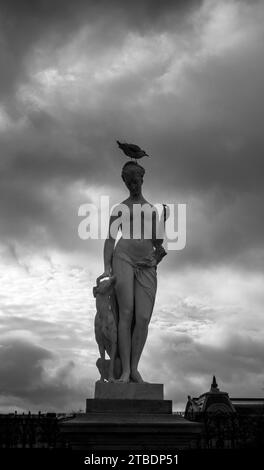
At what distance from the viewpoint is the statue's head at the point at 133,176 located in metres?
12.7

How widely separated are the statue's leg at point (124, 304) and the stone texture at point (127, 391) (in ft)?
1.12

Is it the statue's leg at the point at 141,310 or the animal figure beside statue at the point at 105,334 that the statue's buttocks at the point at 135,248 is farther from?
the animal figure beside statue at the point at 105,334

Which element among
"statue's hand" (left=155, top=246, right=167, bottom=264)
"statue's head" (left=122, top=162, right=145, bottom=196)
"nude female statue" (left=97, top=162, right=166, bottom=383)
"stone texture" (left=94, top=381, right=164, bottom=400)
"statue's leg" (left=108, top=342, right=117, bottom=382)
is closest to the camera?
"stone texture" (left=94, top=381, right=164, bottom=400)

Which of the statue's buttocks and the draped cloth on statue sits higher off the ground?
the statue's buttocks

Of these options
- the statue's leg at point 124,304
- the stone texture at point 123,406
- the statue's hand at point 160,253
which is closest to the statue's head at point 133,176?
the statue's hand at point 160,253

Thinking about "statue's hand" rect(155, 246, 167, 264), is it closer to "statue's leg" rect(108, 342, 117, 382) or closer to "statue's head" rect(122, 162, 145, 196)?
"statue's head" rect(122, 162, 145, 196)

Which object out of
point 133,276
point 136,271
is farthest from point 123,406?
point 136,271

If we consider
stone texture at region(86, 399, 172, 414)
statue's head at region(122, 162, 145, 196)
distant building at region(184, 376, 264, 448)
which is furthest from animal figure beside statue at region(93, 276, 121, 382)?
distant building at region(184, 376, 264, 448)

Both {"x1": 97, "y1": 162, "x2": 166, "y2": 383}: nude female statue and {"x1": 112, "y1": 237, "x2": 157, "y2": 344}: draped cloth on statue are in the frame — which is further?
{"x1": 112, "y1": 237, "x2": 157, "y2": 344}: draped cloth on statue

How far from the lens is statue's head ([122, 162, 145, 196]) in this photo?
41.7 ft

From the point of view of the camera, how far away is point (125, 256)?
12203mm
